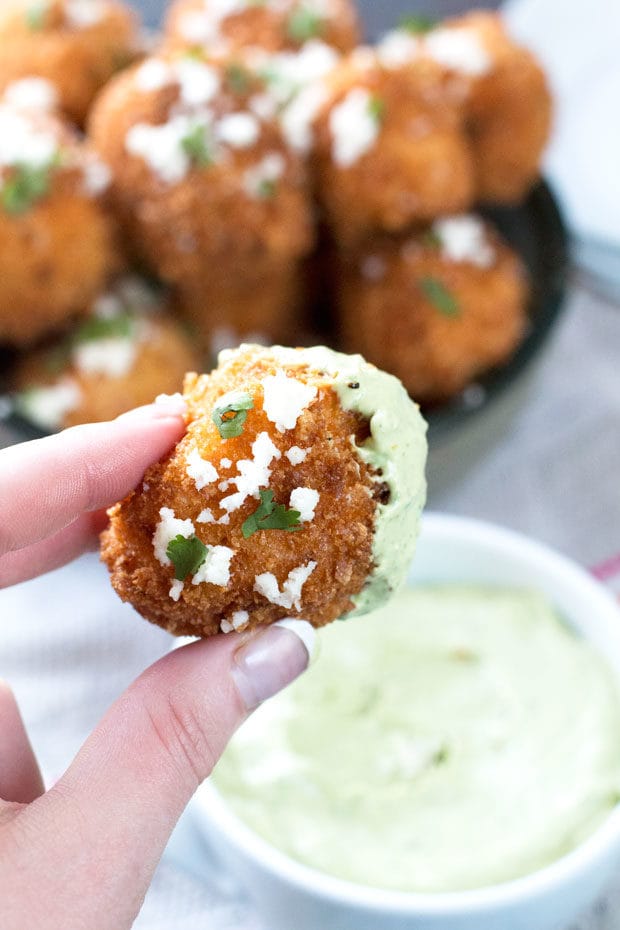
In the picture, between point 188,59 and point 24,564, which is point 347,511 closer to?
point 24,564

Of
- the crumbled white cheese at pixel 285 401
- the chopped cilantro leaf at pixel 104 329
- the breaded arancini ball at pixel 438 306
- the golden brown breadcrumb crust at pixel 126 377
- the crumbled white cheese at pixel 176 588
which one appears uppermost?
the crumbled white cheese at pixel 285 401

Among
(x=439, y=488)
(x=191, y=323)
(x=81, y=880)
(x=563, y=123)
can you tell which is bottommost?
(x=439, y=488)

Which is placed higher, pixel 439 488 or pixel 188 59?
pixel 188 59

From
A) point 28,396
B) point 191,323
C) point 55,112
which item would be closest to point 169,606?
point 28,396

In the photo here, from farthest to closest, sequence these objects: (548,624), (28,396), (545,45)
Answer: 1. (545,45)
2. (28,396)
3. (548,624)

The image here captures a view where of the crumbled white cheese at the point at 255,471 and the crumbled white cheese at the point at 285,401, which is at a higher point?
the crumbled white cheese at the point at 285,401

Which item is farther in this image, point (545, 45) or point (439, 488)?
point (545, 45)

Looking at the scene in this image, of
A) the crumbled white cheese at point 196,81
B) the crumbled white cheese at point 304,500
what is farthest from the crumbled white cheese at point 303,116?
the crumbled white cheese at point 304,500

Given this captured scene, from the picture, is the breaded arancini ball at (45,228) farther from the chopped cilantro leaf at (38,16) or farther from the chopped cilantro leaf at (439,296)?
the chopped cilantro leaf at (439,296)
